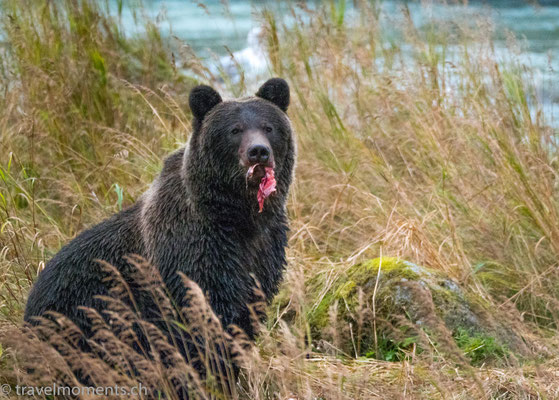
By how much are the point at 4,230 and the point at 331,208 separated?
7.76 ft

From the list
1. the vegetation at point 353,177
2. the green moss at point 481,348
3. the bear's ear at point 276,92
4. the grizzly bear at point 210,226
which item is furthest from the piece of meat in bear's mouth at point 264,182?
the green moss at point 481,348

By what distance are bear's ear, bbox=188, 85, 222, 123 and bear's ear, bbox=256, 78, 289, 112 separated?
0.91ft

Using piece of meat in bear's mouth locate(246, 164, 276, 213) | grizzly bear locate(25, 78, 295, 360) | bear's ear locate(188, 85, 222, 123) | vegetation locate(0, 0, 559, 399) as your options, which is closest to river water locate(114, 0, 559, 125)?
vegetation locate(0, 0, 559, 399)

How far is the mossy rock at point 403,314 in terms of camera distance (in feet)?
15.5

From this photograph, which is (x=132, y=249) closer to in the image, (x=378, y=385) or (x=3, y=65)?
(x=378, y=385)

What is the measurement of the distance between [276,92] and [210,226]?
37.0 inches

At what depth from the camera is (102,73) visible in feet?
23.4

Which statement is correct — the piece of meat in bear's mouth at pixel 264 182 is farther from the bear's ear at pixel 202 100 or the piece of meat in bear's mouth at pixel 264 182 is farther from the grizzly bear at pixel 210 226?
the bear's ear at pixel 202 100

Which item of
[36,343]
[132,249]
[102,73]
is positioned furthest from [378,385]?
[102,73]

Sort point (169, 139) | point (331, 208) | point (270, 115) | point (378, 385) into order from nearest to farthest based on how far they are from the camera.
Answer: point (378, 385) < point (270, 115) < point (331, 208) < point (169, 139)

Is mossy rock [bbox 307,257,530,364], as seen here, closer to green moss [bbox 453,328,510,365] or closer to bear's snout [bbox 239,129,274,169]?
green moss [bbox 453,328,510,365]

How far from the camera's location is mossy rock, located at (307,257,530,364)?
15.5 ft

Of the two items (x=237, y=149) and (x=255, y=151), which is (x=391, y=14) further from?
(x=255, y=151)

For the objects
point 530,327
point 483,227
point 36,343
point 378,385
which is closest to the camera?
point 36,343
